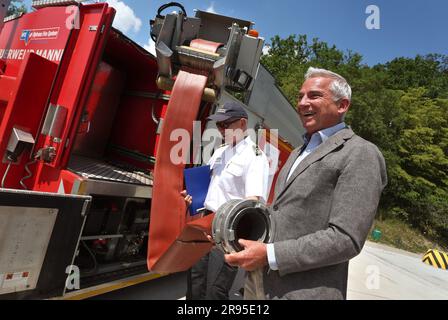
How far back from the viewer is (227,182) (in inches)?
98.3

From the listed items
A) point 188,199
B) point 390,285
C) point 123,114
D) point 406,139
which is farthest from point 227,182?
point 406,139

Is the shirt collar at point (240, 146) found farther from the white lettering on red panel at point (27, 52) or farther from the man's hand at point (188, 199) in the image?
the white lettering on red panel at point (27, 52)

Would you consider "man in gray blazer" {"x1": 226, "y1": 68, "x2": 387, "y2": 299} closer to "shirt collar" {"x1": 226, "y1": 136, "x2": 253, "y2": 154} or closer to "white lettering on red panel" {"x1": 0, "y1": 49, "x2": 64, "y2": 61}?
"shirt collar" {"x1": 226, "y1": 136, "x2": 253, "y2": 154}

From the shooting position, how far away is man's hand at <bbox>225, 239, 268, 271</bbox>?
1.29 meters

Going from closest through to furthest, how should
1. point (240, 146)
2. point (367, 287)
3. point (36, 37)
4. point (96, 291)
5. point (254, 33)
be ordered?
1. point (240, 146)
2. point (96, 291)
3. point (254, 33)
4. point (36, 37)
5. point (367, 287)

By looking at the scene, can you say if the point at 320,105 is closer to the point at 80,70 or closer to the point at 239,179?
the point at 239,179

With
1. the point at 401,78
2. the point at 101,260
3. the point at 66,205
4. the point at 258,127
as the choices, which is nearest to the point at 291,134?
the point at 258,127

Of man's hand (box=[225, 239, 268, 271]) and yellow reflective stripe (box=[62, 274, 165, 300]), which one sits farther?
yellow reflective stripe (box=[62, 274, 165, 300])

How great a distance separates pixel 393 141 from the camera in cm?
2530

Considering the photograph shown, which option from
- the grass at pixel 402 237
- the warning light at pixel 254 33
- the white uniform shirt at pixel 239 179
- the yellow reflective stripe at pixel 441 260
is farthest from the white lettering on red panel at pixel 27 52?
the grass at pixel 402 237

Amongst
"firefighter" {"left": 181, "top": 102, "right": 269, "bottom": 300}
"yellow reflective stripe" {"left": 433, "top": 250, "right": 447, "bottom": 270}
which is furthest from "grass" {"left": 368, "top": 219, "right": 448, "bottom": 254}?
"firefighter" {"left": 181, "top": 102, "right": 269, "bottom": 300}

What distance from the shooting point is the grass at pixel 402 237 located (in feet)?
63.7

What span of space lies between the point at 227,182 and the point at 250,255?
4.02ft
